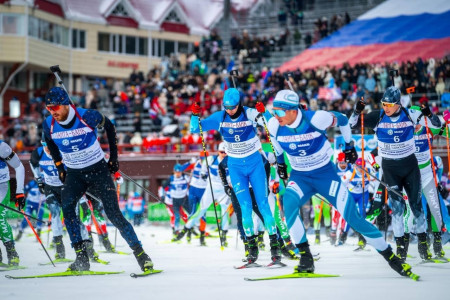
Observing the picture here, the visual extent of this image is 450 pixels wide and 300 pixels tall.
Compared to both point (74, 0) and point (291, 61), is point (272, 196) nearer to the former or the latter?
point (291, 61)

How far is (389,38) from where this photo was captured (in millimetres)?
34406

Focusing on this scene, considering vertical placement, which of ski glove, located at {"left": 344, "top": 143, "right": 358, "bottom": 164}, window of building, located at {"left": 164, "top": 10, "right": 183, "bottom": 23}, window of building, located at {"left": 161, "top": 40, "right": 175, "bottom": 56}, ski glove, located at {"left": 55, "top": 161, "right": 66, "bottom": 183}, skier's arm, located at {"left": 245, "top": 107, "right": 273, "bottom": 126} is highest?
window of building, located at {"left": 164, "top": 10, "right": 183, "bottom": 23}

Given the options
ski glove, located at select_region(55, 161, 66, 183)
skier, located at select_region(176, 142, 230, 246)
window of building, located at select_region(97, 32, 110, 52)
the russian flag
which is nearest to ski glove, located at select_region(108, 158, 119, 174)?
ski glove, located at select_region(55, 161, 66, 183)

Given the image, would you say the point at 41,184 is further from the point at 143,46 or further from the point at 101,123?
the point at 143,46

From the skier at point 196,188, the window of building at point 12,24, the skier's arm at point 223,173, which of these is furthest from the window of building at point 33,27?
the skier's arm at point 223,173

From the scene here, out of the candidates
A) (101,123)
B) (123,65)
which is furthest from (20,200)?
(123,65)

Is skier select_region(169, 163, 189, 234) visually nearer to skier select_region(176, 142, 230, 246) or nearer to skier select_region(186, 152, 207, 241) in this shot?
skier select_region(186, 152, 207, 241)

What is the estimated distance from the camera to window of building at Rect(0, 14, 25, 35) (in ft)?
157

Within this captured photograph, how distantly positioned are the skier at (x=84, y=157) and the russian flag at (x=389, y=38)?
21791 mm

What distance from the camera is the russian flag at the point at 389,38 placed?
31.6 m

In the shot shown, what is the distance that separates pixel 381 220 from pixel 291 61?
18318mm

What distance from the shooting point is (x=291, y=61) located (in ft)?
114

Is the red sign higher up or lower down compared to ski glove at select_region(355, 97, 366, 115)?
higher up

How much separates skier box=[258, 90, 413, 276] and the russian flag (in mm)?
21697
